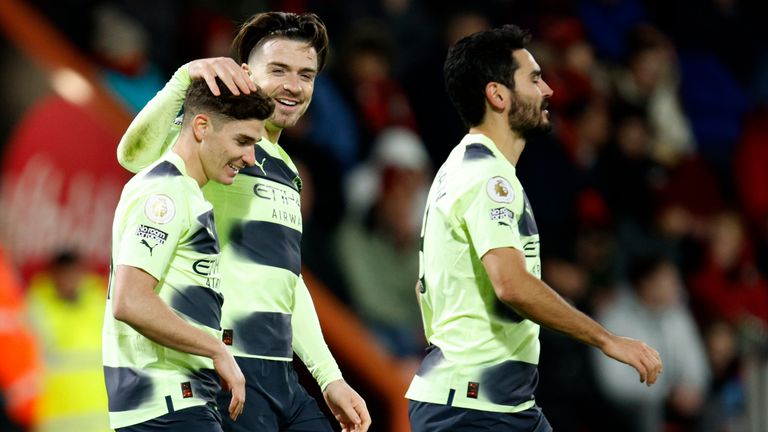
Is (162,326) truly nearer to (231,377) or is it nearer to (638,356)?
(231,377)

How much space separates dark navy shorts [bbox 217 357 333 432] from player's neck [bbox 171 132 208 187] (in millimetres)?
709

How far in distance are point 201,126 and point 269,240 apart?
2.04ft

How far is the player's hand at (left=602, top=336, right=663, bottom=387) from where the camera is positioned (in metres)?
4.33

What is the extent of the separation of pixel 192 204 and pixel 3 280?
10.7 ft

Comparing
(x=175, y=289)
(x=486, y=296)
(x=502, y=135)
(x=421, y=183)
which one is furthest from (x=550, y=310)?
(x=421, y=183)

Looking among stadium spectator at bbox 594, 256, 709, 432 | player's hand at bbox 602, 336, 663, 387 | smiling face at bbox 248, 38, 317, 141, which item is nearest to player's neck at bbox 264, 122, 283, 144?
smiling face at bbox 248, 38, 317, 141

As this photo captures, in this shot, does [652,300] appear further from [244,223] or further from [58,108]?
[244,223]

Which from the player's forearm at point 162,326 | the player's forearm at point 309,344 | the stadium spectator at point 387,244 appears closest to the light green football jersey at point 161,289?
the player's forearm at point 162,326

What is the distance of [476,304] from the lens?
466 cm

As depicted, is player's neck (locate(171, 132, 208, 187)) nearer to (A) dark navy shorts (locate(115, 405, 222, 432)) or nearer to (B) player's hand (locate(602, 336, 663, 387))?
(A) dark navy shorts (locate(115, 405, 222, 432))

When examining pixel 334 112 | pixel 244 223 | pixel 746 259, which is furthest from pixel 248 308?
pixel 746 259

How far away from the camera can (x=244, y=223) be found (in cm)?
472

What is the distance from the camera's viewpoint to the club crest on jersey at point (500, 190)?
4.65m

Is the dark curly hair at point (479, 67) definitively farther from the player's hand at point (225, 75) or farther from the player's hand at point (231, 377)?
the player's hand at point (231, 377)
